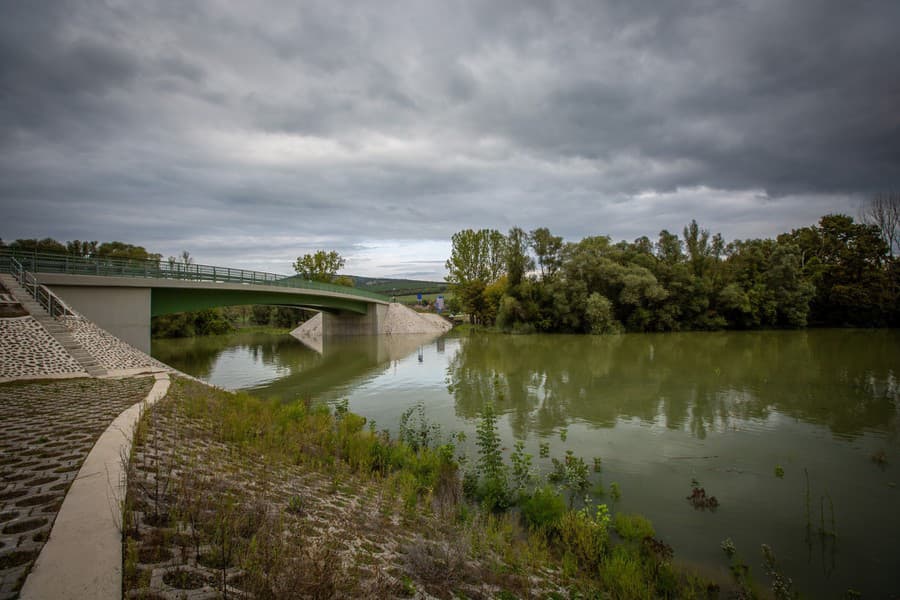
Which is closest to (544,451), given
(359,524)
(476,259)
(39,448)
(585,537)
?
(585,537)

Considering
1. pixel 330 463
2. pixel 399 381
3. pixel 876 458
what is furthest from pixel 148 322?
pixel 876 458

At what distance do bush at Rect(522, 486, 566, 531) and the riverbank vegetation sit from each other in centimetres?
2

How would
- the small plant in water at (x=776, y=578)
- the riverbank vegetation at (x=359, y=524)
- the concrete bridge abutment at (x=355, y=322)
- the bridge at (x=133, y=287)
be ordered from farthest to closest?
the concrete bridge abutment at (x=355, y=322) < the bridge at (x=133, y=287) < the small plant in water at (x=776, y=578) < the riverbank vegetation at (x=359, y=524)

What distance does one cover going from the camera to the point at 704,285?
56.3 metres

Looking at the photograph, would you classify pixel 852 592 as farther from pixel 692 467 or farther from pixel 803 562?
pixel 692 467

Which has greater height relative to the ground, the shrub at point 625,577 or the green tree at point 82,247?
the green tree at point 82,247

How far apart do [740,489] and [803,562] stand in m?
2.47

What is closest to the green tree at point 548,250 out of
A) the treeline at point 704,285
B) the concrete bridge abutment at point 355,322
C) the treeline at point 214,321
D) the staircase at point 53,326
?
the treeline at point 704,285

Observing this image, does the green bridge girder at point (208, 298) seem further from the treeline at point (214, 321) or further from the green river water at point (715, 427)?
the treeline at point (214, 321)

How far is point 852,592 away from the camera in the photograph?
210 inches

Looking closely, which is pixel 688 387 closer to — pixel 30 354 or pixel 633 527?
pixel 633 527

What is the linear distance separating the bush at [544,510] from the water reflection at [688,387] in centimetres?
461

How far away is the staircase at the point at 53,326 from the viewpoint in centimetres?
1630

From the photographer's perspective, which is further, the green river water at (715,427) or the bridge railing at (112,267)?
the bridge railing at (112,267)
